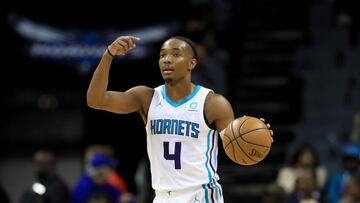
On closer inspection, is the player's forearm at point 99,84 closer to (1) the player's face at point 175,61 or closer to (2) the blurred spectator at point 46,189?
(1) the player's face at point 175,61

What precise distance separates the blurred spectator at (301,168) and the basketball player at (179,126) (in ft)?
14.9

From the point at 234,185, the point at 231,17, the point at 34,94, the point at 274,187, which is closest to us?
the point at 274,187

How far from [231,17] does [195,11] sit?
1.83 ft

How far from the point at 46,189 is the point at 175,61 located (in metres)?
3.98

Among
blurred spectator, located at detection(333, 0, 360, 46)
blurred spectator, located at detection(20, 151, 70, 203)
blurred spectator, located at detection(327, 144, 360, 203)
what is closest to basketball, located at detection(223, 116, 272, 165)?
blurred spectator, located at detection(20, 151, 70, 203)

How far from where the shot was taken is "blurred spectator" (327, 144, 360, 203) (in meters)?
11.5

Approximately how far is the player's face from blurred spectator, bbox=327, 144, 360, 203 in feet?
15.5

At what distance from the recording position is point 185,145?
7.24m

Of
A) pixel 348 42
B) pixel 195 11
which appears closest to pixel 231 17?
pixel 195 11

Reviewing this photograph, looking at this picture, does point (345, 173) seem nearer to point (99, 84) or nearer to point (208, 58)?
point (208, 58)

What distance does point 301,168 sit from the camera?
1186 cm

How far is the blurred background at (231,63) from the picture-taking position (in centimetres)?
1352

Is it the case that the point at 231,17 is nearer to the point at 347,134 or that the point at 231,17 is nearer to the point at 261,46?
the point at 261,46

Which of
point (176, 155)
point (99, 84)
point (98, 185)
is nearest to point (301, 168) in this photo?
point (98, 185)
